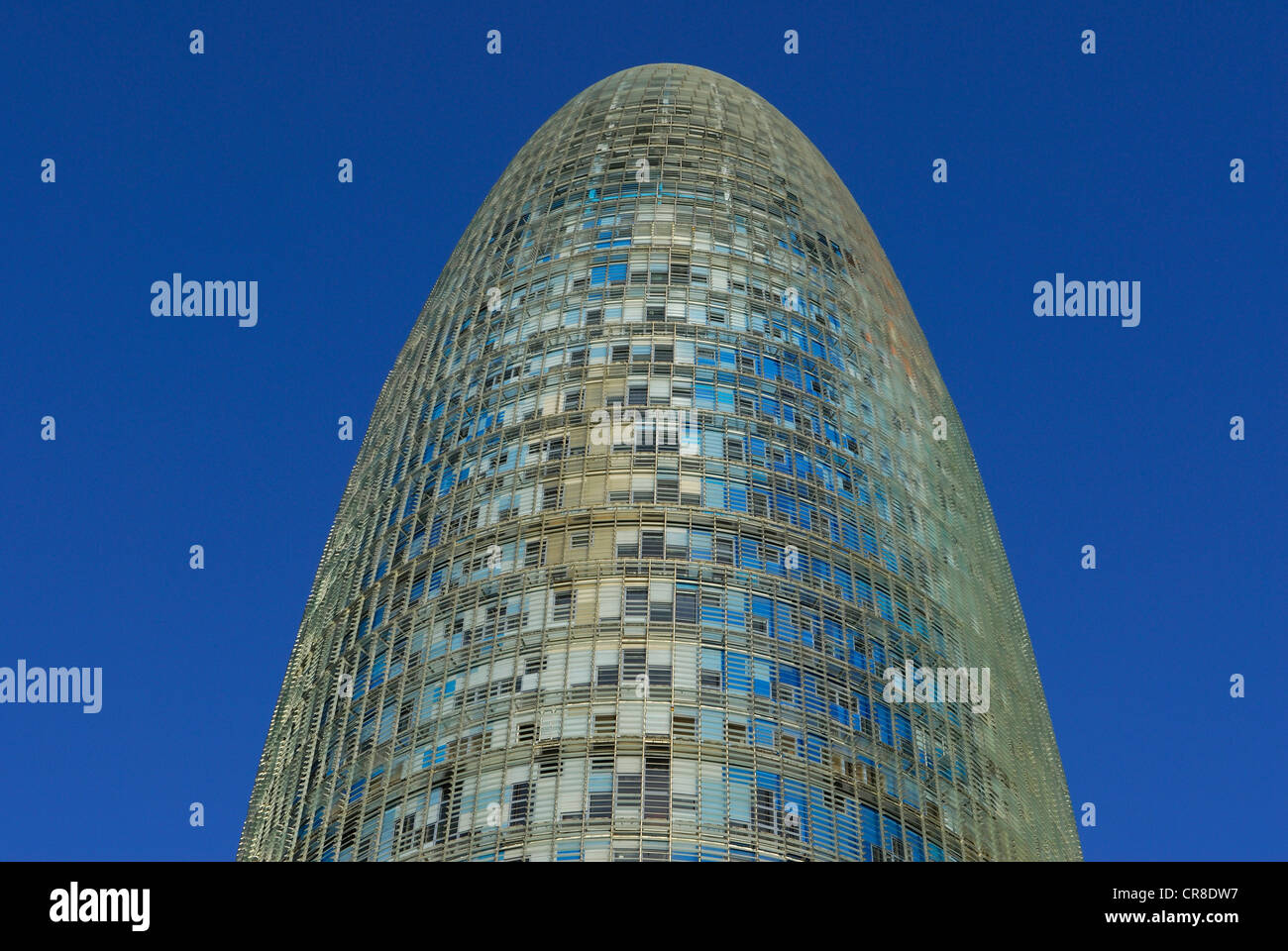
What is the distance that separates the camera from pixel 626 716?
3214 inches

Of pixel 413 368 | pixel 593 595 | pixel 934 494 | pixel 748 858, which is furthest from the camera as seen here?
pixel 413 368

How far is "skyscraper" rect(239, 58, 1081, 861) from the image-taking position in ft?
265

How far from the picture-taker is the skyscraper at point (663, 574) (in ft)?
265

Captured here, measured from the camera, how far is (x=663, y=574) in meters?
89.1

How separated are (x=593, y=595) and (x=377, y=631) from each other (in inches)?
516
